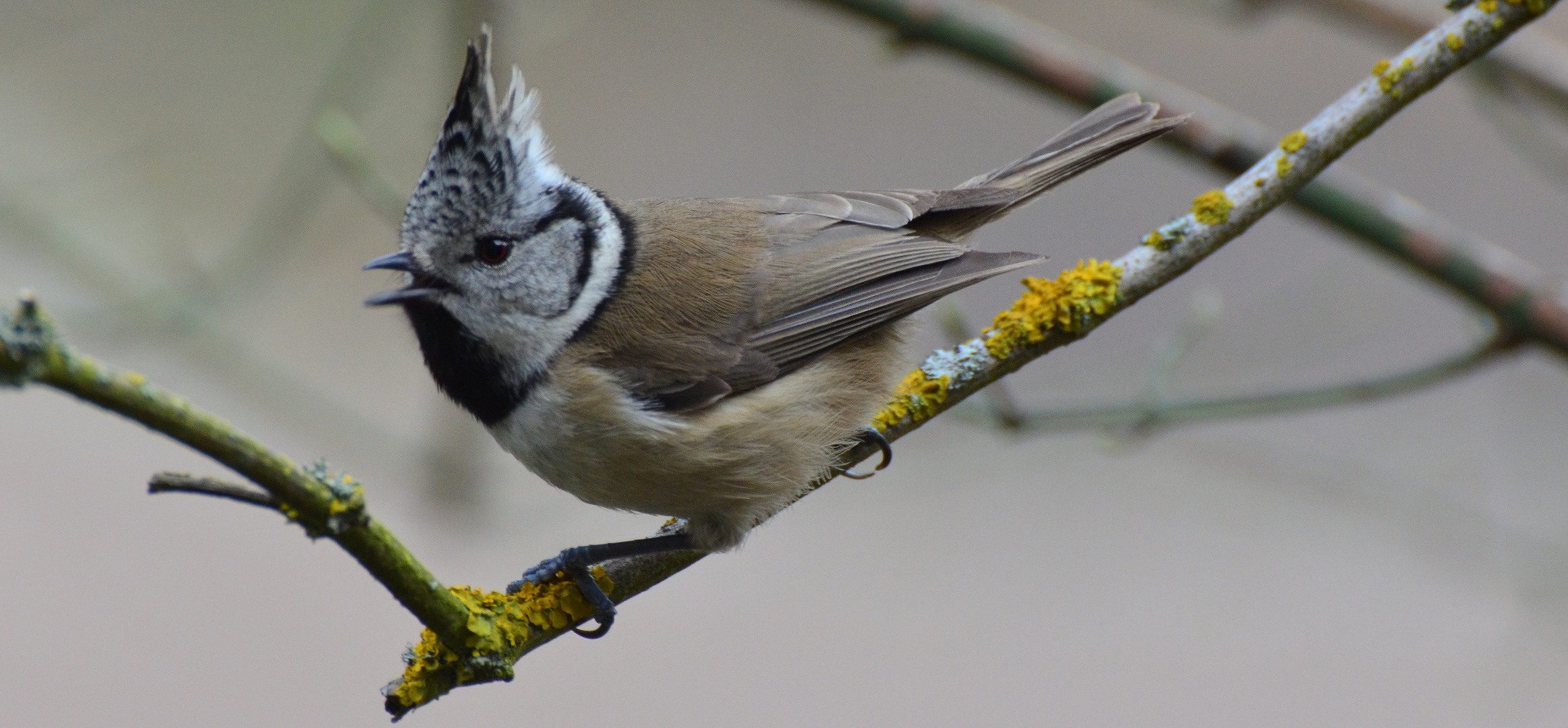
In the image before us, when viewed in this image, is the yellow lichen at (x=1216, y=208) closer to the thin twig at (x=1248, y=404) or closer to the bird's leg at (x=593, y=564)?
the thin twig at (x=1248, y=404)

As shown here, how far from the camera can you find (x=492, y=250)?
2471 mm

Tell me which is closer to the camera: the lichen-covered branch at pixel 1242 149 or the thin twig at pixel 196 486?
the thin twig at pixel 196 486

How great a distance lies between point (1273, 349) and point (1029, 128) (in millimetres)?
3187

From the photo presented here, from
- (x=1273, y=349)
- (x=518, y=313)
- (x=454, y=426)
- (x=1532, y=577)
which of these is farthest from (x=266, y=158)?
(x=1532, y=577)

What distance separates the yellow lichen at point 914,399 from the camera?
2.68 meters

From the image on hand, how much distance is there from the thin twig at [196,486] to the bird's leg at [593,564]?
3.42ft

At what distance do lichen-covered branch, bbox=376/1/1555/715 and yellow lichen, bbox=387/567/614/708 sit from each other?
11.0 inches

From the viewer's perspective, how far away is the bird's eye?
2.45 meters

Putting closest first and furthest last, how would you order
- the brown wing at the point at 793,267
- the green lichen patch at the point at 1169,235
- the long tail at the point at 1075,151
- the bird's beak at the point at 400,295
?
1. the bird's beak at the point at 400,295
2. the green lichen patch at the point at 1169,235
3. the brown wing at the point at 793,267
4. the long tail at the point at 1075,151

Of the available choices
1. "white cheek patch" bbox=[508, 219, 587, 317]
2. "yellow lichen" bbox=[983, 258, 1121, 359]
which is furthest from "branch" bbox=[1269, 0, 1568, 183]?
"white cheek patch" bbox=[508, 219, 587, 317]

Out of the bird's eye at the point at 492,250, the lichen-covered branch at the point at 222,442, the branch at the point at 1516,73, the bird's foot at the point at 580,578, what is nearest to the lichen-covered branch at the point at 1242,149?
the branch at the point at 1516,73

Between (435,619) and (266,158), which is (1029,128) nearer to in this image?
(266,158)

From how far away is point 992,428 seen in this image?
10.6ft

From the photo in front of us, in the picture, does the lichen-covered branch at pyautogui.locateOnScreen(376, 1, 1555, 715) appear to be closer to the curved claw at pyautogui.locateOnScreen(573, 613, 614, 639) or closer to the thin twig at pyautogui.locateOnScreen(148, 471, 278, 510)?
the curved claw at pyautogui.locateOnScreen(573, 613, 614, 639)
